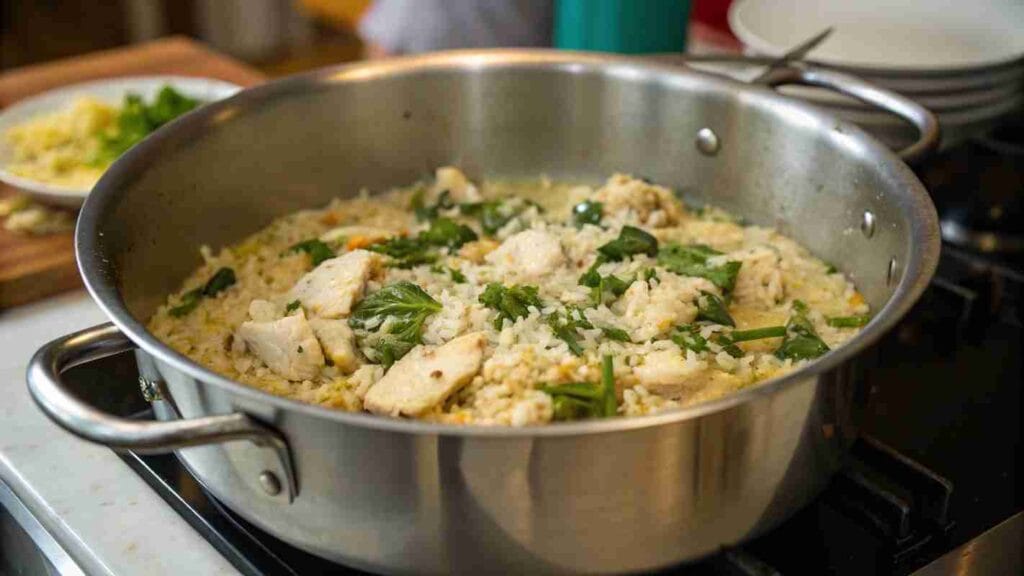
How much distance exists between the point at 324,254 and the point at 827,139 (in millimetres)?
693

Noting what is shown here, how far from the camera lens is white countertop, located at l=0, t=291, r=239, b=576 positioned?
1.06 metres

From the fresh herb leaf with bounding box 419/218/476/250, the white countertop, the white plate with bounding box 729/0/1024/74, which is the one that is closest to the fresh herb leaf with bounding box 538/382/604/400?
the white countertop

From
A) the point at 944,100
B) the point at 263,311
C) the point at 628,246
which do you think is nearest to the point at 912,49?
the point at 944,100

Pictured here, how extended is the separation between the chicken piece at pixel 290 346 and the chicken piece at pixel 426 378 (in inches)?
4.2

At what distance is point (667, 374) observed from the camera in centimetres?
107

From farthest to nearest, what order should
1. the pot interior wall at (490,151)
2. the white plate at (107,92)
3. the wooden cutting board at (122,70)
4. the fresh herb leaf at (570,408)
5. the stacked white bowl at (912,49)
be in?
the wooden cutting board at (122,70)
the white plate at (107,92)
the stacked white bowl at (912,49)
the pot interior wall at (490,151)
the fresh herb leaf at (570,408)

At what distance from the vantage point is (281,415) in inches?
33.0

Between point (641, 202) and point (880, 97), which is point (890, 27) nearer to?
point (880, 97)

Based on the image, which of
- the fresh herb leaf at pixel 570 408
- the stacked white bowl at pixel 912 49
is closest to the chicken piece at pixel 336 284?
the fresh herb leaf at pixel 570 408

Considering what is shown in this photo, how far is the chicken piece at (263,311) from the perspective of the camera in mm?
1268

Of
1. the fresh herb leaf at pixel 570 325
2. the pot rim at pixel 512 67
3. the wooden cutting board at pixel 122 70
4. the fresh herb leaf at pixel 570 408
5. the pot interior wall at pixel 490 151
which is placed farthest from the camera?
the wooden cutting board at pixel 122 70

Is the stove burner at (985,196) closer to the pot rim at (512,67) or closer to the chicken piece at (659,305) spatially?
the pot rim at (512,67)

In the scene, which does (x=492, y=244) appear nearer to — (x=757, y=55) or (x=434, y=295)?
(x=434, y=295)

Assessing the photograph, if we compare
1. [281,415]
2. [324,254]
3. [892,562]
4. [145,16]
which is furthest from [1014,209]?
[145,16]
